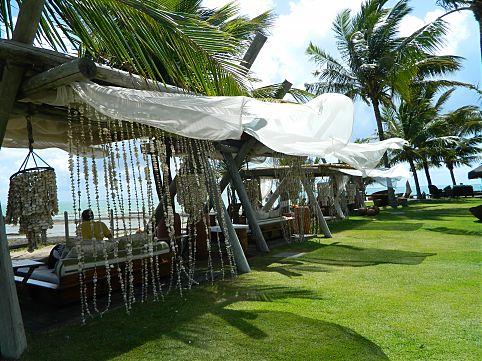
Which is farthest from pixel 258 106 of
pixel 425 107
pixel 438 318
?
pixel 425 107

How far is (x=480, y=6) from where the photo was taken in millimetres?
10500

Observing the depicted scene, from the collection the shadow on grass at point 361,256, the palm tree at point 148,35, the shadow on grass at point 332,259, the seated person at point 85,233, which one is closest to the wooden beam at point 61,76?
the palm tree at point 148,35

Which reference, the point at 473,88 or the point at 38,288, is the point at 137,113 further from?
the point at 473,88

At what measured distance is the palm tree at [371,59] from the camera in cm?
1820

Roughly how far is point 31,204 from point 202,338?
238 cm

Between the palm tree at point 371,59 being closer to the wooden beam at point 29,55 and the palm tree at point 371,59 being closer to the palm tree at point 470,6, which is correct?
the palm tree at point 470,6

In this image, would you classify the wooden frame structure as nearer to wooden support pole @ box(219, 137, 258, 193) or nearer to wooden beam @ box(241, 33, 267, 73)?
wooden beam @ box(241, 33, 267, 73)

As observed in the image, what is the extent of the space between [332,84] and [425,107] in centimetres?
1225

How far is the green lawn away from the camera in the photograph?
3.42 m

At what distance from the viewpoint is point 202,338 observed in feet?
12.6

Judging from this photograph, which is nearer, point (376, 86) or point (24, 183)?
point (24, 183)

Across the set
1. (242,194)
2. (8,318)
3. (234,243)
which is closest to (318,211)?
(242,194)

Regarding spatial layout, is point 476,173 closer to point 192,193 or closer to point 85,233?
point 192,193

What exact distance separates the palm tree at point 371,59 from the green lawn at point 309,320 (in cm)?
1288
